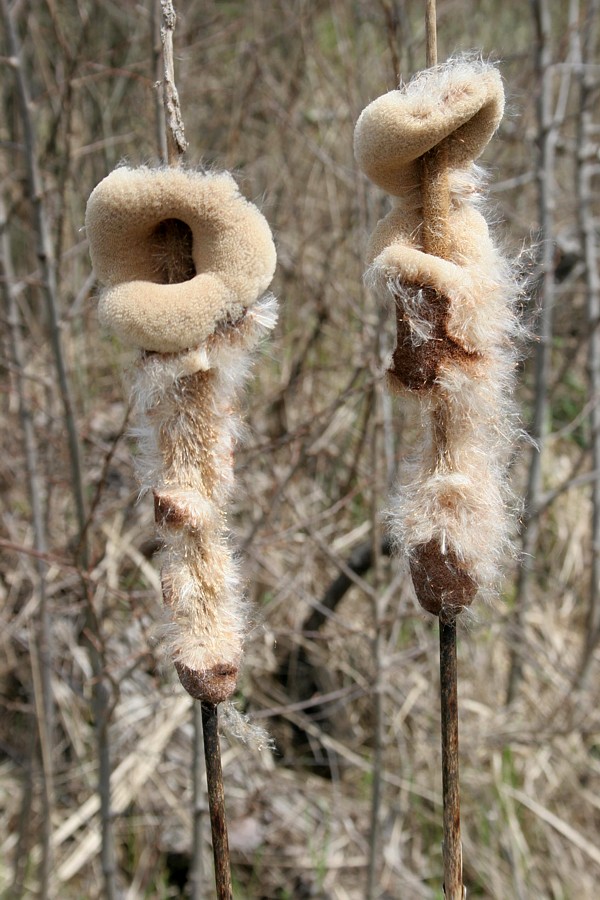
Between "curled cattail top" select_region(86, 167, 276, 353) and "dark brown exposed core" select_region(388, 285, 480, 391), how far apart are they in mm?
100

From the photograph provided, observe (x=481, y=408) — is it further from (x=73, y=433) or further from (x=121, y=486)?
(x=121, y=486)

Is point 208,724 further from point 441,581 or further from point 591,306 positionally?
point 591,306

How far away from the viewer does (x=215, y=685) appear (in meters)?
0.57

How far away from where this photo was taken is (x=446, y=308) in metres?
0.57

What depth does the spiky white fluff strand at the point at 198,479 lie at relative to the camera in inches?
23.0

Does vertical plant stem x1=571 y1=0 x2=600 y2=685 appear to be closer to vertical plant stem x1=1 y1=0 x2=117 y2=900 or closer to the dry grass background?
the dry grass background

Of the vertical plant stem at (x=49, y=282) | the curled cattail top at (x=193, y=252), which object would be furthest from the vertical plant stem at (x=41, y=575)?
the curled cattail top at (x=193, y=252)

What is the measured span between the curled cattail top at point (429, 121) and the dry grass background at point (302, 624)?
36.6 inches

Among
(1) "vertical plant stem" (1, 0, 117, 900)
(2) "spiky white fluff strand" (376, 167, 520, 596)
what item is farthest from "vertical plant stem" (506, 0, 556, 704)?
(2) "spiky white fluff strand" (376, 167, 520, 596)

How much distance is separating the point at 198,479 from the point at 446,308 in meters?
0.21

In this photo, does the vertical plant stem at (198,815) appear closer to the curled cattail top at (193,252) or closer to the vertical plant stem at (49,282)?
the vertical plant stem at (49,282)

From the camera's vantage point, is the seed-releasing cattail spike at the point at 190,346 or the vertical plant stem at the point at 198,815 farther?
the vertical plant stem at the point at 198,815

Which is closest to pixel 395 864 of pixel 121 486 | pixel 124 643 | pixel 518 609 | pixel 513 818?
pixel 513 818

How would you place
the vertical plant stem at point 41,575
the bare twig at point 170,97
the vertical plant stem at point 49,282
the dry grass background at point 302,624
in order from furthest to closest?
the dry grass background at point 302,624 < the vertical plant stem at point 41,575 < the vertical plant stem at point 49,282 < the bare twig at point 170,97
